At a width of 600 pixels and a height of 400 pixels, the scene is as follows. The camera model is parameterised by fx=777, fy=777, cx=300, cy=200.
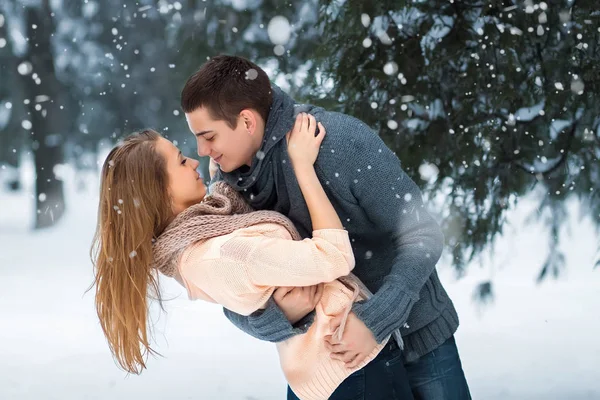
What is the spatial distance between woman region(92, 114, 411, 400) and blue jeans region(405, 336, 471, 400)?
3.8 inches

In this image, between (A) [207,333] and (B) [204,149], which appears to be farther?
(A) [207,333]

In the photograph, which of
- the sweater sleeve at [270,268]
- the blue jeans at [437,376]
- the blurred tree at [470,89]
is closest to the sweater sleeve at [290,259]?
the sweater sleeve at [270,268]

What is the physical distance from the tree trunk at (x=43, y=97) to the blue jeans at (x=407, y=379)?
3357 mm

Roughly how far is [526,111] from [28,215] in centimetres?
392

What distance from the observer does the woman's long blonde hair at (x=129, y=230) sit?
1724 millimetres

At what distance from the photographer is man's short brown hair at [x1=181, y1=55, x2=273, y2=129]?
68.5 inches

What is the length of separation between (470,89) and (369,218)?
1578 millimetres

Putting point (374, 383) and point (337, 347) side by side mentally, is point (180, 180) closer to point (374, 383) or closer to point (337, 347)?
point (337, 347)

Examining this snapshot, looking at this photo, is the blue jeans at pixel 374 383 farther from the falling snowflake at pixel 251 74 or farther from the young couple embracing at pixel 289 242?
the falling snowflake at pixel 251 74

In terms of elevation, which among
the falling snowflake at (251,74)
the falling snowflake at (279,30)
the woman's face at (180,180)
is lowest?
the woman's face at (180,180)

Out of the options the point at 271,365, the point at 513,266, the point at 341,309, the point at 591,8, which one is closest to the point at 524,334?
the point at 513,266

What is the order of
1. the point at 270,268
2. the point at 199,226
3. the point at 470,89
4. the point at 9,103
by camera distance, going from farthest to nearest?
1. the point at 9,103
2. the point at 470,89
3. the point at 199,226
4. the point at 270,268

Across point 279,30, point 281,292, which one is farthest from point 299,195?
point 279,30

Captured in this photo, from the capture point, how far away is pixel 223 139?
1759 millimetres
